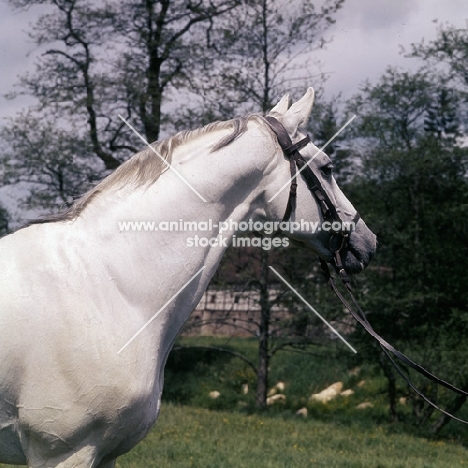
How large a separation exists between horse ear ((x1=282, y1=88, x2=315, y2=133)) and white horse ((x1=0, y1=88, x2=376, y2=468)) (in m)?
0.03

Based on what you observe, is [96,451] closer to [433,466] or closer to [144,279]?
[144,279]

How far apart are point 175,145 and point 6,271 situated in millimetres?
977

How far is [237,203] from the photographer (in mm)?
3281

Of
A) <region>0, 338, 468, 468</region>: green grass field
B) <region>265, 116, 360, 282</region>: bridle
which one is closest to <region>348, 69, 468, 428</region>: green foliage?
<region>0, 338, 468, 468</region>: green grass field

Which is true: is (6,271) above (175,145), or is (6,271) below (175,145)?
below

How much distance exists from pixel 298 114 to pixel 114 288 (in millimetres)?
1323

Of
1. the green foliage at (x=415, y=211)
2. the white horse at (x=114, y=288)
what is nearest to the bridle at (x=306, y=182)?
the white horse at (x=114, y=288)

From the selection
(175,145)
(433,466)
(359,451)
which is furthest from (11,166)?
(175,145)

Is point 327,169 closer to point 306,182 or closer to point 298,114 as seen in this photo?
point 306,182

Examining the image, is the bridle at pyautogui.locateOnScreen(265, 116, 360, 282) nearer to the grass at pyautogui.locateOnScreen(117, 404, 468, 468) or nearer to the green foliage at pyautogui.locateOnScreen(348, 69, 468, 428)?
the grass at pyautogui.locateOnScreen(117, 404, 468, 468)

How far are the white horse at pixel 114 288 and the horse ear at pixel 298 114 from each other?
0.09 ft

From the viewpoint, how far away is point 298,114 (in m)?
3.45

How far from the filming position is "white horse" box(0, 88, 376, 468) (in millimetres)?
2709

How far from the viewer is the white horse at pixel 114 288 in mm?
2709
